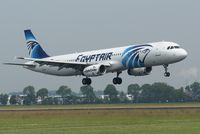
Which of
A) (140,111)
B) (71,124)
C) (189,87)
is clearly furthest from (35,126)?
(189,87)

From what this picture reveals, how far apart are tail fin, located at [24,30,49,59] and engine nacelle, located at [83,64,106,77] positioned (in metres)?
15.3

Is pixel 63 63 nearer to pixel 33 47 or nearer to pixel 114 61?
pixel 114 61

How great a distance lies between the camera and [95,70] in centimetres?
8550

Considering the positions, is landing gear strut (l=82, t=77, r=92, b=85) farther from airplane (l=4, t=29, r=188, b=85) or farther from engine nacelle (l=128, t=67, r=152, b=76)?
engine nacelle (l=128, t=67, r=152, b=76)

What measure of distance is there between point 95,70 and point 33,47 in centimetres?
2042

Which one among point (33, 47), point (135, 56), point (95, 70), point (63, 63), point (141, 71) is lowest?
point (141, 71)

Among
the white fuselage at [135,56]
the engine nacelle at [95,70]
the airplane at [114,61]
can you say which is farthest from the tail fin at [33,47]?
the engine nacelle at [95,70]

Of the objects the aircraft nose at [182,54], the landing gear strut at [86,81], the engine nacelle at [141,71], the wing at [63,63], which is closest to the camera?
the aircraft nose at [182,54]

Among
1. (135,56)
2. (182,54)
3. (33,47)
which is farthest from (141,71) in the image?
(33,47)

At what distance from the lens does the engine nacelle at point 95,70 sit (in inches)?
3366

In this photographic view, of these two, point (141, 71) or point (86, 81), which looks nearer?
point (141, 71)

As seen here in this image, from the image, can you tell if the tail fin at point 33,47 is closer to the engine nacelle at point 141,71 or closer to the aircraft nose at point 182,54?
the engine nacelle at point 141,71

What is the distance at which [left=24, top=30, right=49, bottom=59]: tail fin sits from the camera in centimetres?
10094

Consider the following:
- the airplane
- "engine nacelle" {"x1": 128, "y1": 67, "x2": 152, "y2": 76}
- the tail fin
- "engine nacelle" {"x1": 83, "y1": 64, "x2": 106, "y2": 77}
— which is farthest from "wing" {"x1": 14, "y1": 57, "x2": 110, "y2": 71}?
the tail fin
